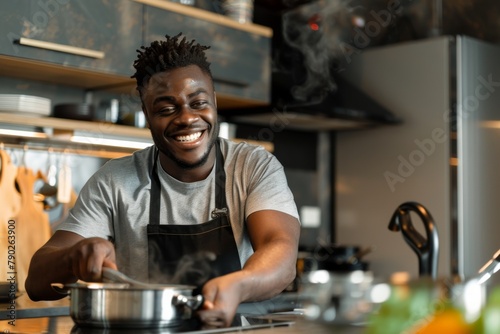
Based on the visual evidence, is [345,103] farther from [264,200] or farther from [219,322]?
[219,322]

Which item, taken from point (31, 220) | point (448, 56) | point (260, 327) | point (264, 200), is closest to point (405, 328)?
point (260, 327)

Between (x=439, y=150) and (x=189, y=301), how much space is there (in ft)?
8.42

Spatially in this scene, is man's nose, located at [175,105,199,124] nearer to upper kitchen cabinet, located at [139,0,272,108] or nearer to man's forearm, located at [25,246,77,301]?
man's forearm, located at [25,246,77,301]

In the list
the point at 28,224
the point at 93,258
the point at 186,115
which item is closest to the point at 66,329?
the point at 93,258

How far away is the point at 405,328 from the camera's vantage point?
0.71m

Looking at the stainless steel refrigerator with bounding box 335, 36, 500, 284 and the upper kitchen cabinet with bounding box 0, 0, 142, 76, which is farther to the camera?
the stainless steel refrigerator with bounding box 335, 36, 500, 284

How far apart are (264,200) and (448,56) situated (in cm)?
211

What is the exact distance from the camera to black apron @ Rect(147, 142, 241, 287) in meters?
2.04

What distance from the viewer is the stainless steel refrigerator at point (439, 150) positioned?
12.2 ft

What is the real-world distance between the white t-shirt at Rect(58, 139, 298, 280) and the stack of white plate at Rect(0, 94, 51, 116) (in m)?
0.78

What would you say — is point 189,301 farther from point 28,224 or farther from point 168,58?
point 28,224

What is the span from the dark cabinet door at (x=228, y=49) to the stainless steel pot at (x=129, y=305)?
1.79m

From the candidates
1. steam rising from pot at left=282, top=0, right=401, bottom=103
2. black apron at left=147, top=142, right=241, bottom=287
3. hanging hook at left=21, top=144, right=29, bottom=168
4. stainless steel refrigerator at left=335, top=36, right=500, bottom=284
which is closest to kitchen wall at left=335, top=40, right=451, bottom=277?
stainless steel refrigerator at left=335, top=36, right=500, bottom=284

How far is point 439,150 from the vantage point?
3.78 metres
